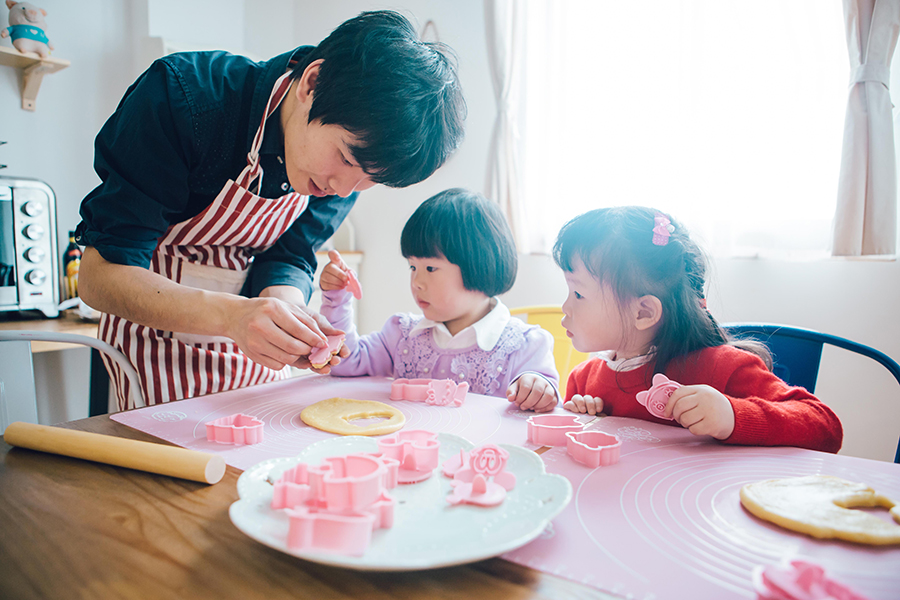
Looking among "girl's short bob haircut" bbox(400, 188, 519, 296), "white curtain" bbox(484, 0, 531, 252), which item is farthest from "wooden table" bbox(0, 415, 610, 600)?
"white curtain" bbox(484, 0, 531, 252)

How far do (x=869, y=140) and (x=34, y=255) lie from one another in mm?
2533

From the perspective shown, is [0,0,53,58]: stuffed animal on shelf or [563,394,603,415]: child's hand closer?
[563,394,603,415]: child's hand

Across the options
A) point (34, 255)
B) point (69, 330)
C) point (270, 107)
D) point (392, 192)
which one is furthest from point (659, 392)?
point (392, 192)

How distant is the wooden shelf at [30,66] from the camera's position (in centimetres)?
182

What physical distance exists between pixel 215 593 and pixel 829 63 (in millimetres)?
1908

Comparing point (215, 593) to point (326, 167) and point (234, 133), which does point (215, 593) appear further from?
point (234, 133)

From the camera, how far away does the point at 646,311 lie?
0.98 meters

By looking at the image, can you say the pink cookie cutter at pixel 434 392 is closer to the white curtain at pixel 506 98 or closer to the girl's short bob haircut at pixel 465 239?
the girl's short bob haircut at pixel 465 239

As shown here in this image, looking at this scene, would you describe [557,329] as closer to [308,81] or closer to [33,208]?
[308,81]

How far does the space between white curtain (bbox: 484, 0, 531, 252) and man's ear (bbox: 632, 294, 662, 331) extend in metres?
1.21

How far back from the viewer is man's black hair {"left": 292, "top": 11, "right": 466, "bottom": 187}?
771mm

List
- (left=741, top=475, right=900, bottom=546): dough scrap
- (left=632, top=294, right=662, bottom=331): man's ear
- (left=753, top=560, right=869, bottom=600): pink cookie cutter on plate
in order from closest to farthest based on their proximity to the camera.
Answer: (left=753, top=560, right=869, bottom=600): pink cookie cutter on plate
(left=741, top=475, right=900, bottom=546): dough scrap
(left=632, top=294, right=662, bottom=331): man's ear

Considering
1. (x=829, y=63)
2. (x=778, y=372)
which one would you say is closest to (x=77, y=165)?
(x=778, y=372)

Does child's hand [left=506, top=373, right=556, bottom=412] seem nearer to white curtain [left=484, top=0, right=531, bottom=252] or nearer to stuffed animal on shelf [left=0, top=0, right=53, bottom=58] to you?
white curtain [left=484, top=0, right=531, bottom=252]
